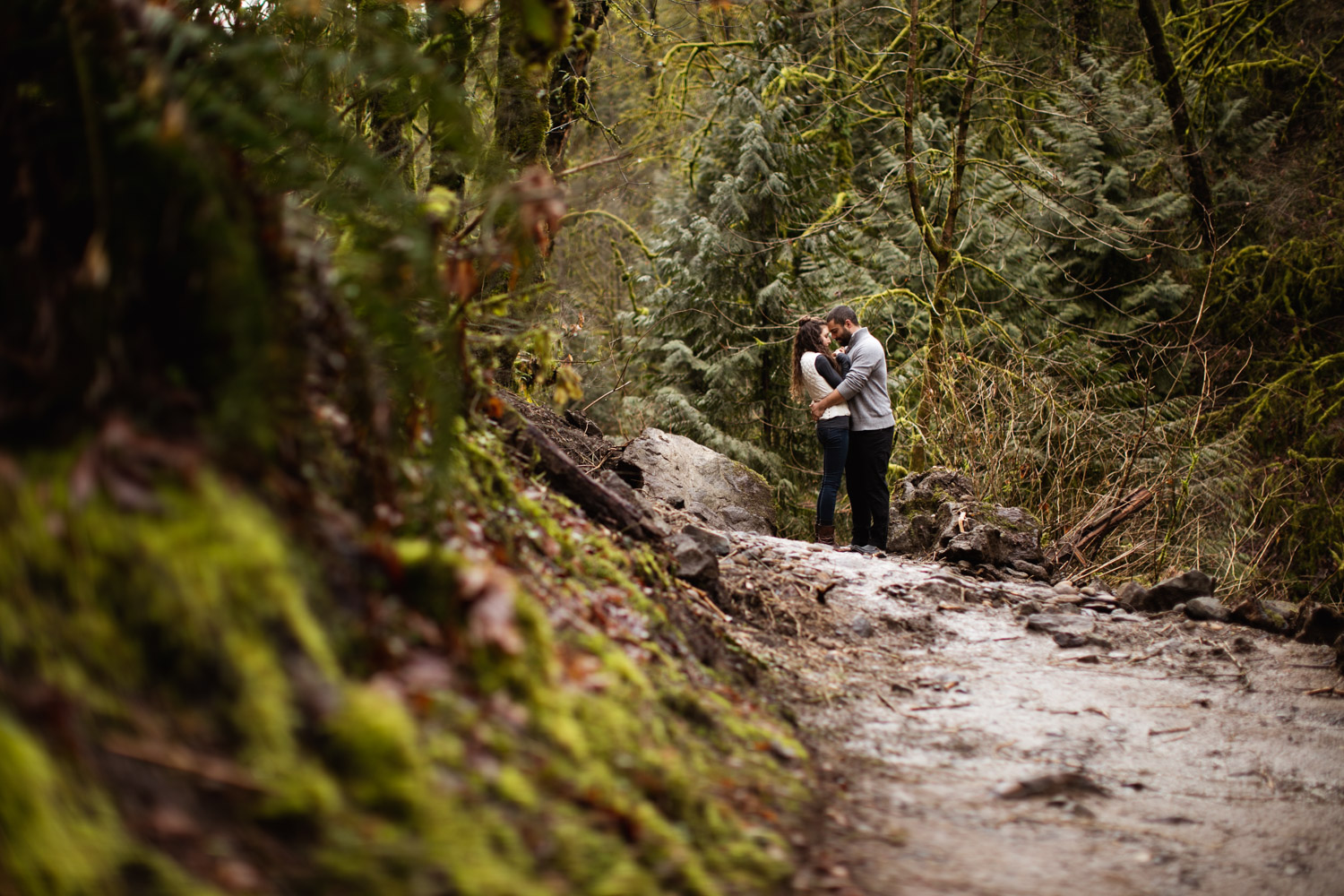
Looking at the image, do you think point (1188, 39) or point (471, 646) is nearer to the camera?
point (471, 646)

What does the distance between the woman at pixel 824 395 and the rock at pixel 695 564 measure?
154 inches

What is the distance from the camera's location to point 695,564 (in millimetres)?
4023

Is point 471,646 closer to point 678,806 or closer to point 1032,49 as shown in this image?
point 678,806

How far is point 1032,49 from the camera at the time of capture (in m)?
14.9

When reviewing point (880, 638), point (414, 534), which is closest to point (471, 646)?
point (414, 534)

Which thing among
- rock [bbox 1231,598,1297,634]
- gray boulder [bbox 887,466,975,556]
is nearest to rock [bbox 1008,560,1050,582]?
gray boulder [bbox 887,466,975,556]

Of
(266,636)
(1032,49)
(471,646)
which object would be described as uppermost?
(1032,49)

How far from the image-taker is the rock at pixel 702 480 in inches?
362

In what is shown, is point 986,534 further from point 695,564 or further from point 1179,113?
point 1179,113

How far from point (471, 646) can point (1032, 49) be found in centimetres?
1659

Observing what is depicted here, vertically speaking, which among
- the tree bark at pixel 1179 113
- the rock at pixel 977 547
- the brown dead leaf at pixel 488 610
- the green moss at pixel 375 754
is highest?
the tree bark at pixel 1179 113

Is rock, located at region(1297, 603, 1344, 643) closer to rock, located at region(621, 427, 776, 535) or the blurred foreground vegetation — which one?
the blurred foreground vegetation

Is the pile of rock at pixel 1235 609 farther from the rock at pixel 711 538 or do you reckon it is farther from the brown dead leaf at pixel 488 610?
the brown dead leaf at pixel 488 610

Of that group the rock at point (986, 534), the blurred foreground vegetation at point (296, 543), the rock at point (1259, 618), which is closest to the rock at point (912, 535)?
the rock at point (986, 534)
